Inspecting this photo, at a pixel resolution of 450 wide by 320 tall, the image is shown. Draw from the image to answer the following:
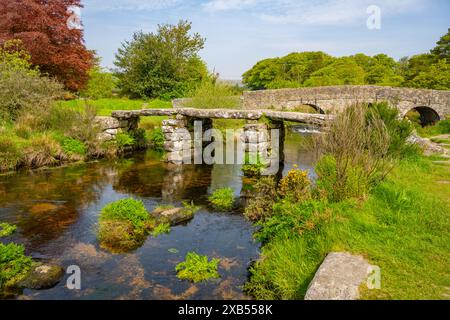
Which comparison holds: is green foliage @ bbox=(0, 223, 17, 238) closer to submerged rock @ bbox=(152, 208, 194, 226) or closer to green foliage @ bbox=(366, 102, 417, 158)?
submerged rock @ bbox=(152, 208, 194, 226)

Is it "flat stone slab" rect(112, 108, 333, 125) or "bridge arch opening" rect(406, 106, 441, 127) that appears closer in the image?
"flat stone slab" rect(112, 108, 333, 125)

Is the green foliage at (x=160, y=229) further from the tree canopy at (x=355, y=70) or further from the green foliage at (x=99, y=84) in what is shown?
the tree canopy at (x=355, y=70)

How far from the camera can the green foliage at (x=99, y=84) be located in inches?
1335

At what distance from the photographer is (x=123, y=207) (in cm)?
787

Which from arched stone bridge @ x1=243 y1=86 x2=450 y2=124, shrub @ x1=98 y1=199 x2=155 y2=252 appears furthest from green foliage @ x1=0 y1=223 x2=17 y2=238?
arched stone bridge @ x1=243 y1=86 x2=450 y2=124

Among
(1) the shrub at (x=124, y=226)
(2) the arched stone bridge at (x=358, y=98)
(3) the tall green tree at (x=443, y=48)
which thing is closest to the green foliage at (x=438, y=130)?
(2) the arched stone bridge at (x=358, y=98)

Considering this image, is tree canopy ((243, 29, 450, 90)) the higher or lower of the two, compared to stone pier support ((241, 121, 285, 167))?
higher

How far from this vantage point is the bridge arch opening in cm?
2668

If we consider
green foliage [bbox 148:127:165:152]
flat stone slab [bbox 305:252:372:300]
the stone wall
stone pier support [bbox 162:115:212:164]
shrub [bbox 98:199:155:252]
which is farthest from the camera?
the stone wall

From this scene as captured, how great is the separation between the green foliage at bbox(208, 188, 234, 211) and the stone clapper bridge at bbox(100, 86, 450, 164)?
10.4ft

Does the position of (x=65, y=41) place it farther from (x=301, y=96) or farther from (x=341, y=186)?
(x=341, y=186)

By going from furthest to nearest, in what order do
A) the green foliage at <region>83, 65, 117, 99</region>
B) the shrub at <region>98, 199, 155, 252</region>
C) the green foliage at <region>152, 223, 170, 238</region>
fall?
1. the green foliage at <region>83, 65, 117, 99</region>
2. the green foliage at <region>152, 223, 170, 238</region>
3. the shrub at <region>98, 199, 155, 252</region>

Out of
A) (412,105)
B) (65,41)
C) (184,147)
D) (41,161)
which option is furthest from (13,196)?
(412,105)

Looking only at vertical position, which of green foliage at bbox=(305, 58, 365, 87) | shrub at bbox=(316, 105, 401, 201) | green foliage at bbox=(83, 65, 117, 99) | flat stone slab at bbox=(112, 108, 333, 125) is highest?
green foliage at bbox=(305, 58, 365, 87)
